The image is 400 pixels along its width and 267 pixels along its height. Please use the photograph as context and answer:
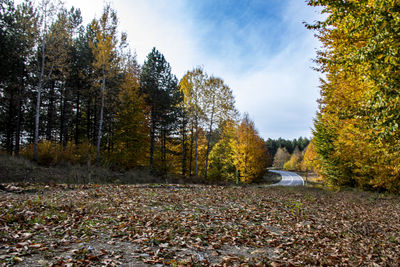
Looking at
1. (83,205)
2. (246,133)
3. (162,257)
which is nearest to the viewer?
(162,257)

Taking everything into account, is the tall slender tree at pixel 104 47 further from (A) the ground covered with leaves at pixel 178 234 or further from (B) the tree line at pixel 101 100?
(A) the ground covered with leaves at pixel 178 234

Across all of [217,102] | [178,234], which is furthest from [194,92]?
[178,234]

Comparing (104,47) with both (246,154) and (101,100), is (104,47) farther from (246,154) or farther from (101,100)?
(246,154)

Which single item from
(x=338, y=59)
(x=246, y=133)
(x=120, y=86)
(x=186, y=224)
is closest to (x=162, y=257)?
(x=186, y=224)

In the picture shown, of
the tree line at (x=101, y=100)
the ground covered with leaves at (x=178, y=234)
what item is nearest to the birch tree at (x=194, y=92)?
the tree line at (x=101, y=100)

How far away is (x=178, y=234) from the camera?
5219 millimetres

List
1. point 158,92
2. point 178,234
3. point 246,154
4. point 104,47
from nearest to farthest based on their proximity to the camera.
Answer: point 178,234, point 104,47, point 158,92, point 246,154

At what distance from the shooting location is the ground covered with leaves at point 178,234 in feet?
12.9

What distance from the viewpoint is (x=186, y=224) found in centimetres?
597

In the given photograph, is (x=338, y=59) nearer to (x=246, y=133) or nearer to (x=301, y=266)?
(x=301, y=266)

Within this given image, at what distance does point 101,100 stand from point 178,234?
18.2m

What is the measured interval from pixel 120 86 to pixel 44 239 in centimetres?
1666

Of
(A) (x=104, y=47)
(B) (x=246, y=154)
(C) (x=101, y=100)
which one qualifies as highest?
(A) (x=104, y=47)

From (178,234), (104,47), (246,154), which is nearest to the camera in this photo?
(178,234)
